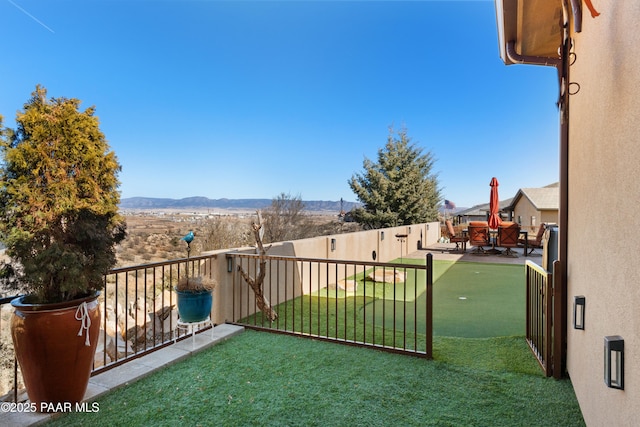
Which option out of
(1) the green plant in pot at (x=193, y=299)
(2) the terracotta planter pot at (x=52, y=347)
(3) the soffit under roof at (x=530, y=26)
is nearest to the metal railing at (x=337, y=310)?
(1) the green plant in pot at (x=193, y=299)

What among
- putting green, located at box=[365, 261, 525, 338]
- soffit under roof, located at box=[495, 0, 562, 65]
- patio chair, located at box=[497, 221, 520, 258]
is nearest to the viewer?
soffit under roof, located at box=[495, 0, 562, 65]

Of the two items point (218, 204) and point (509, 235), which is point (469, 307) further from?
point (218, 204)

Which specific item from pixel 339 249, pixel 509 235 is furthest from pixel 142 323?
pixel 509 235

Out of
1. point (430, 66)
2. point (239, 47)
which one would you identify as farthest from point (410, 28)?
point (239, 47)

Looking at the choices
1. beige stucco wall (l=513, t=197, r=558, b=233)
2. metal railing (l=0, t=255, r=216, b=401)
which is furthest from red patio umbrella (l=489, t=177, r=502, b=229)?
metal railing (l=0, t=255, r=216, b=401)

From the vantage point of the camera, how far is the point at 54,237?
2.37 m

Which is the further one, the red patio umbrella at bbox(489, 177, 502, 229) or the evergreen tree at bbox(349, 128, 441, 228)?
the evergreen tree at bbox(349, 128, 441, 228)

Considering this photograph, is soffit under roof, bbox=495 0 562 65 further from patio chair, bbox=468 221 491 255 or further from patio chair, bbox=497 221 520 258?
patio chair, bbox=468 221 491 255

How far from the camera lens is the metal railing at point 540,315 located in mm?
2992

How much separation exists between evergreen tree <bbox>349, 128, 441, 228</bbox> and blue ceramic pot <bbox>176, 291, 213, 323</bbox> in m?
14.7

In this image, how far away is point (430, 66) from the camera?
16594mm

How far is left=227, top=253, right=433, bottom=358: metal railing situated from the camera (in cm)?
362

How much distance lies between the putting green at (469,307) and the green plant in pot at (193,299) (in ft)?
5.68

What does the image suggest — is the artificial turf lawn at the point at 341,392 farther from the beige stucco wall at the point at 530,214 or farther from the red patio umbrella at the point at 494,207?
the beige stucco wall at the point at 530,214
